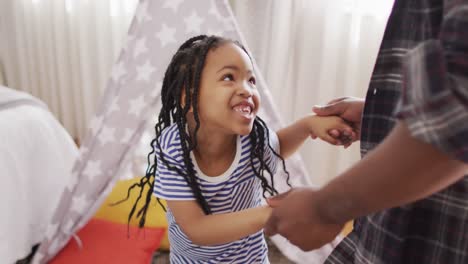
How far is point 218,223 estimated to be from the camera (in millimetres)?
693

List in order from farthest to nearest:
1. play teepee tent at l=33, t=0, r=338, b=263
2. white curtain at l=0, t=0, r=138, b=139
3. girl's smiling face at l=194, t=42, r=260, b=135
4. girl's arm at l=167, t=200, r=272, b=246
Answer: white curtain at l=0, t=0, r=138, b=139, play teepee tent at l=33, t=0, r=338, b=263, girl's smiling face at l=194, t=42, r=260, b=135, girl's arm at l=167, t=200, r=272, b=246

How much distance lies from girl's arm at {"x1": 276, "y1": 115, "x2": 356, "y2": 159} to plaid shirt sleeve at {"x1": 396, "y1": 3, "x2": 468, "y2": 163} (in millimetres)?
468

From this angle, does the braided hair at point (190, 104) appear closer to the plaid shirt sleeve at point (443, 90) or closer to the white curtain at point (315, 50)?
the plaid shirt sleeve at point (443, 90)

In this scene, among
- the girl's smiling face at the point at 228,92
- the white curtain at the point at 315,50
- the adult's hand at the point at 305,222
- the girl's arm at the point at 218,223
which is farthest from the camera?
the white curtain at the point at 315,50

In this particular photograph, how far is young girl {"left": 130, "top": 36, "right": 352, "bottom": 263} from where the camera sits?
2.50ft

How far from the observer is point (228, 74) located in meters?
0.78

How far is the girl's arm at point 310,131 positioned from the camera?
82 centimetres

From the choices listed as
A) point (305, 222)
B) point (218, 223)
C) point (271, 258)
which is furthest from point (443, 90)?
point (271, 258)

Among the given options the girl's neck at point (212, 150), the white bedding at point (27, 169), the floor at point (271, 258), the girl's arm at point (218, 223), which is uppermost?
the girl's neck at point (212, 150)

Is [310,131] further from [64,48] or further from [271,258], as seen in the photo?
[64,48]

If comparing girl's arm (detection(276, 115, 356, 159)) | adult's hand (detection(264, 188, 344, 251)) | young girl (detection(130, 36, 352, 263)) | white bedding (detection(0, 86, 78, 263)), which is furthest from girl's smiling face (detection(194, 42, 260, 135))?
white bedding (detection(0, 86, 78, 263))

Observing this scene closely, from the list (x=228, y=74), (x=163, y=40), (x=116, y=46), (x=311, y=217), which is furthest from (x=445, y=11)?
(x=116, y=46)

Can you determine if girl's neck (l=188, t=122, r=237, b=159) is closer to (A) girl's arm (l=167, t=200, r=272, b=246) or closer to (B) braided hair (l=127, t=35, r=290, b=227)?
(B) braided hair (l=127, t=35, r=290, b=227)

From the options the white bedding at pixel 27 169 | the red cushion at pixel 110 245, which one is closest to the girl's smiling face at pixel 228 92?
the red cushion at pixel 110 245
